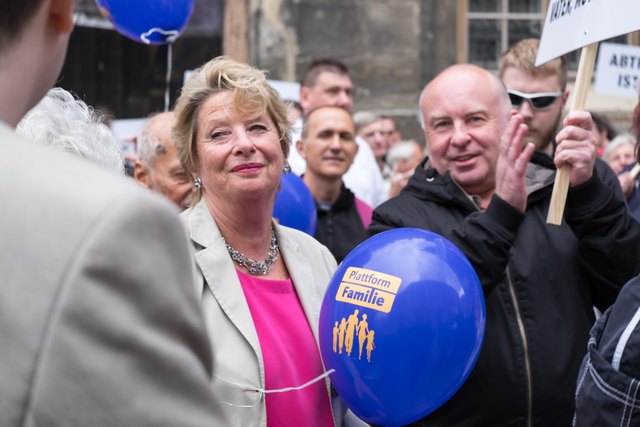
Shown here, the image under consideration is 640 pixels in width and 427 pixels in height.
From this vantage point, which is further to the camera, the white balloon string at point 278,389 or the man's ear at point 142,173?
the man's ear at point 142,173

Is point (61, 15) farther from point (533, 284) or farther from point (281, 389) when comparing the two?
point (533, 284)

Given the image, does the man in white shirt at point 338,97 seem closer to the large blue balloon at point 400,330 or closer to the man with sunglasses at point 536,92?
the man with sunglasses at point 536,92

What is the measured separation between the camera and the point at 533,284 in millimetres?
3240

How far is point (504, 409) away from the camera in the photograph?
3.12m

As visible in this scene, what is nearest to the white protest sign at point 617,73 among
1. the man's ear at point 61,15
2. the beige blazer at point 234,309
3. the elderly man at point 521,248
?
the elderly man at point 521,248

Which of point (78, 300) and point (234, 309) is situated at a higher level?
point (78, 300)

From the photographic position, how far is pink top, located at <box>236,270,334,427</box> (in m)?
2.71

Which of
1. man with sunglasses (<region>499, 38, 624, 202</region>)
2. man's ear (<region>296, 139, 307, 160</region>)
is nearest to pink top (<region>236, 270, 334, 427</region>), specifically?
man with sunglasses (<region>499, 38, 624, 202</region>)

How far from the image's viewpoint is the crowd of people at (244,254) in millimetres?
1127

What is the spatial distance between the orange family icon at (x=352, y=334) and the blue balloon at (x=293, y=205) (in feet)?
5.86

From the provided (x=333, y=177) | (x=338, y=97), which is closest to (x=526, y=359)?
(x=333, y=177)

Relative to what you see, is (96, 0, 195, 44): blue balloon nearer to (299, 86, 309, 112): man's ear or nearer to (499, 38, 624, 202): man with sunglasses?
(499, 38, 624, 202): man with sunglasses

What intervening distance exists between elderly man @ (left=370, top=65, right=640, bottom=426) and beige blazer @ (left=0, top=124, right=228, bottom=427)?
6.66ft

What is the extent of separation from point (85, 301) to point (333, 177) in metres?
4.40
